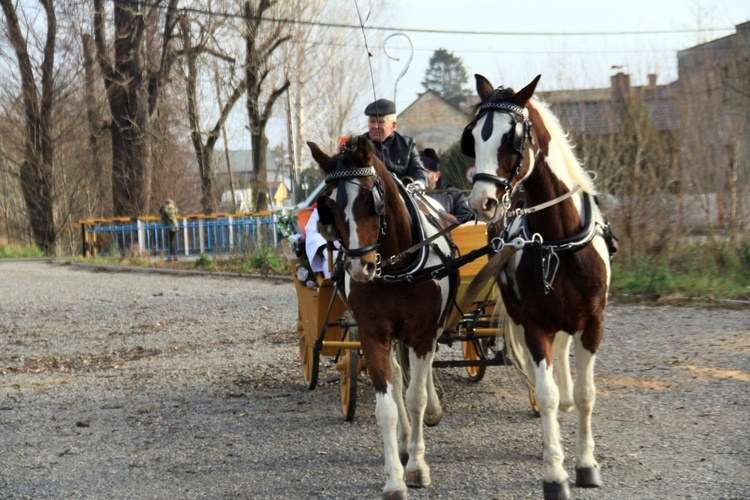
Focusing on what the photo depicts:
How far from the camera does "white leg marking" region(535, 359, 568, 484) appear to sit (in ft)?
15.4

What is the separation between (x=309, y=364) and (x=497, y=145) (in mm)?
3918

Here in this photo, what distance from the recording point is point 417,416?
532 cm

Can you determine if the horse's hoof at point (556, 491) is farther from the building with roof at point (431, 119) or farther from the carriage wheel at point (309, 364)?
the building with roof at point (431, 119)

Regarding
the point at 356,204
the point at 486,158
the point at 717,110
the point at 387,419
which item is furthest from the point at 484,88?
the point at 717,110

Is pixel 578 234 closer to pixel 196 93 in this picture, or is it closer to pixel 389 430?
pixel 389 430

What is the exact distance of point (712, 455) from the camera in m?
5.32

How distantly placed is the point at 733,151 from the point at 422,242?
10.1 metres

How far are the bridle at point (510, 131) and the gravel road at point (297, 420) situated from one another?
1.69 meters

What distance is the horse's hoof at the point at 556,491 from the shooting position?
4594mm

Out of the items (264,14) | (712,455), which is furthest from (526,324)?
(264,14)

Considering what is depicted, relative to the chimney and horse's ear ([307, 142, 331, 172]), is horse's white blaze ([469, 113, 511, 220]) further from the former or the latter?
the chimney

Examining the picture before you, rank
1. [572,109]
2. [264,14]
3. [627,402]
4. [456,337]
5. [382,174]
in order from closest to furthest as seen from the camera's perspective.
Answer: [382,174], [456,337], [627,402], [572,109], [264,14]

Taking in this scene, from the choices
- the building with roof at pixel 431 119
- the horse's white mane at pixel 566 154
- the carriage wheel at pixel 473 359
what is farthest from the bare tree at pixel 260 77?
the building with roof at pixel 431 119

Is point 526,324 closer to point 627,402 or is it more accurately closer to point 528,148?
point 528,148
